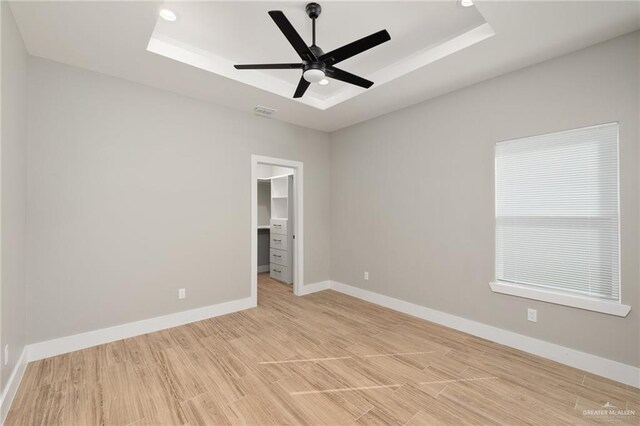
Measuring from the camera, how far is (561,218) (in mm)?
2633

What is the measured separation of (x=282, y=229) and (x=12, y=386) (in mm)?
3878

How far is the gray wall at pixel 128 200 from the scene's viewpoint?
2.68 m

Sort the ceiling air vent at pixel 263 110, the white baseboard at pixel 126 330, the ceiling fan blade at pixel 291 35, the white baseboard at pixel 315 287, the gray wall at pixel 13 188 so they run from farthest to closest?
the white baseboard at pixel 315 287 < the ceiling air vent at pixel 263 110 < the white baseboard at pixel 126 330 < the gray wall at pixel 13 188 < the ceiling fan blade at pixel 291 35

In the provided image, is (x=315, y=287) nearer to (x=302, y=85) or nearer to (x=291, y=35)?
(x=302, y=85)

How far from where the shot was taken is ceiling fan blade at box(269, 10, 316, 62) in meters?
1.79

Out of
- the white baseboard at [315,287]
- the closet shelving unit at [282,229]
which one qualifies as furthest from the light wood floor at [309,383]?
the closet shelving unit at [282,229]

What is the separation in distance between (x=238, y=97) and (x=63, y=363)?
325 centimetres

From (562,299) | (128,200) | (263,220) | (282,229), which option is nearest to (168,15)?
(128,200)

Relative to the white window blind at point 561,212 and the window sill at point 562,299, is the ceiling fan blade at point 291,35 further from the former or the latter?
the window sill at point 562,299

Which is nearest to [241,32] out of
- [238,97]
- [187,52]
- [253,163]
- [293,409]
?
[187,52]

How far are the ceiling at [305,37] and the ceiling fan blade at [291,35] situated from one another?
0.49m

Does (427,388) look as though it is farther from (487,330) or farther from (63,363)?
(63,363)

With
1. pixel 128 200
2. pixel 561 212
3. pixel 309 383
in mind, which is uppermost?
pixel 128 200

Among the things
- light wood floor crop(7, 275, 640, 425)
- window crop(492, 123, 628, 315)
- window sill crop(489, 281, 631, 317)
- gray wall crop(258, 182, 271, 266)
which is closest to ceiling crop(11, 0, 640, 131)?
window crop(492, 123, 628, 315)
